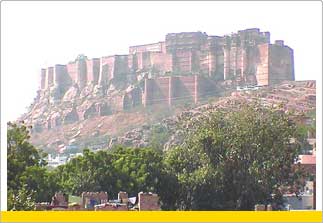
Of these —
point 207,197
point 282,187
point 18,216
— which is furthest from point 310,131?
point 18,216

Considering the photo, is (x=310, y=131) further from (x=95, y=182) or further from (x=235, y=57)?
(x=235, y=57)

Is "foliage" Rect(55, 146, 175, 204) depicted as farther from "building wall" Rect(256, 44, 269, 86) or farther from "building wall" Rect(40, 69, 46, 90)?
"building wall" Rect(40, 69, 46, 90)

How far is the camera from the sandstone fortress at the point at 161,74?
39.0m

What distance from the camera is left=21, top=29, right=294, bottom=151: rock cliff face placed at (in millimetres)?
38969

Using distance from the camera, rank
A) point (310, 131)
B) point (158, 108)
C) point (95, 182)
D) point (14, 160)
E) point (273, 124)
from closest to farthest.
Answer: point (14, 160), point (95, 182), point (273, 124), point (310, 131), point (158, 108)

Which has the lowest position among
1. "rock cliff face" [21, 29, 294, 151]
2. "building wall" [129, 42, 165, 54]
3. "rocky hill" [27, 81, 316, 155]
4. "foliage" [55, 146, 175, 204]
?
"foliage" [55, 146, 175, 204]

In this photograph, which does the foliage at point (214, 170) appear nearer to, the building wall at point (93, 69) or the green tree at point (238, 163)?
the green tree at point (238, 163)

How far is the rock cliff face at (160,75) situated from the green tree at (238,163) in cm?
2363

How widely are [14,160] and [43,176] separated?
0.68m

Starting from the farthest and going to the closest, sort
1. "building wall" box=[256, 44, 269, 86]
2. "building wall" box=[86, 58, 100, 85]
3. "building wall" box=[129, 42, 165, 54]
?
1. "building wall" box=[86, 58, 100, 85]
2. "building wall" box=[129, 42, 165, 54]
3. "building wall" box=[256, 44, 269, 86]

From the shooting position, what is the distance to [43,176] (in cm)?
1158

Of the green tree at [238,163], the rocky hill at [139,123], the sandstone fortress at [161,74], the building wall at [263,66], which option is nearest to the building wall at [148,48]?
the sandstone fortress at [161,74]

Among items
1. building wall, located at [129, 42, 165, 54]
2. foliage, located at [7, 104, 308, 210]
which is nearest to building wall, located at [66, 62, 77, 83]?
building wall, located at [129, 42, 165, 54]

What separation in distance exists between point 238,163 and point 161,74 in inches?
1132
